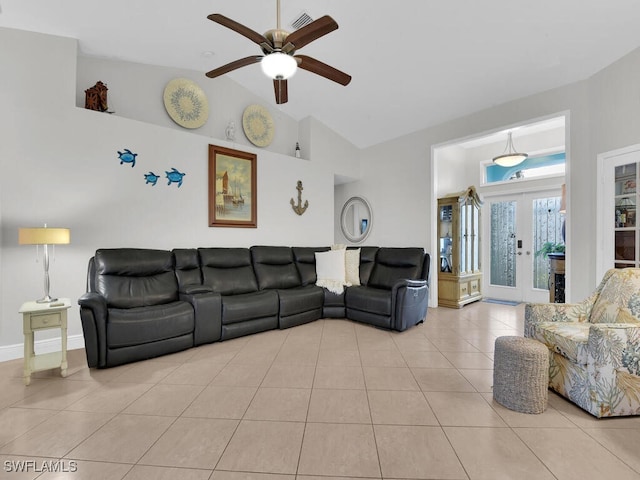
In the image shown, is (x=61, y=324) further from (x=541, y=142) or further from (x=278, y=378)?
(x=541, y=142)

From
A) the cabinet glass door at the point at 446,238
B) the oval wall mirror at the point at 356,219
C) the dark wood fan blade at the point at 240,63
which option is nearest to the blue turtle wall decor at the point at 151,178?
the dark wood fan blade at the point at 240,63

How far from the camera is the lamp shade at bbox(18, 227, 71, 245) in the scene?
8.02ft

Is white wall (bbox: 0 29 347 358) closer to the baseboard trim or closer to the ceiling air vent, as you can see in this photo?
the baseboard trim

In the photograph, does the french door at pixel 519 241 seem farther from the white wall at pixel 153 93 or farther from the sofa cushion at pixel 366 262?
the white wall at pixel 153 93

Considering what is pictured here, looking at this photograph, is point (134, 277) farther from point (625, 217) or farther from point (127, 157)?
point (625, 217)

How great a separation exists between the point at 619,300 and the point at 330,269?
9.79ft

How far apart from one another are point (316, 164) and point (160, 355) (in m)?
3.74

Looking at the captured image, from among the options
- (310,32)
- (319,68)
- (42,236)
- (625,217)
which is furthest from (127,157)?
(625,217)

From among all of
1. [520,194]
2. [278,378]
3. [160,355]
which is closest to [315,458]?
[278,378]

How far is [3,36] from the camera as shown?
2.76 metres

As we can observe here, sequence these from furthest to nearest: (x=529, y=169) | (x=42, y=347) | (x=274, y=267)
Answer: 1. (x=529, y=169)
2. (x=274, y=267)
3. (x=42, y=347)

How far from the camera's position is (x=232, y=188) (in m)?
4.29

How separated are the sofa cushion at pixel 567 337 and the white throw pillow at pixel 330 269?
2379mm

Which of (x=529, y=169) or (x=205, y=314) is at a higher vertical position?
(x=529, y=169)
